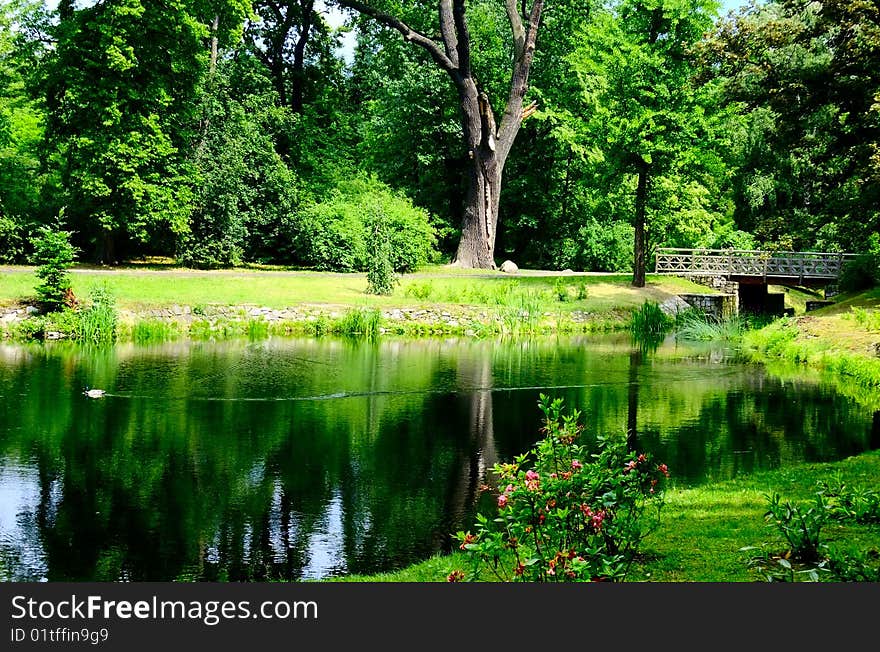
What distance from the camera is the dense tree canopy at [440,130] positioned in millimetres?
28984

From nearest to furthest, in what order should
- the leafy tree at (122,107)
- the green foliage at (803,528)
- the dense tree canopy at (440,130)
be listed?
the green foliage at (803,528) < the dense tree canopy at (440,130) < the leafy tree at (122,107)

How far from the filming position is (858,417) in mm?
16109

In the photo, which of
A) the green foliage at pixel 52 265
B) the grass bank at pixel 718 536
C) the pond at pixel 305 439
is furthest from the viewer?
the green foliage at pixel 52 265

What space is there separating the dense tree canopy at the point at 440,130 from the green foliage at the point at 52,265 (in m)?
6.40

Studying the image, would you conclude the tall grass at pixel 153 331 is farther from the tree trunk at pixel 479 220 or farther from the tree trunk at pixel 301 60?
the tree trunk at pixel 301 60

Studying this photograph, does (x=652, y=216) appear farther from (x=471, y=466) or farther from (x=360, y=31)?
(x=471, y=466)

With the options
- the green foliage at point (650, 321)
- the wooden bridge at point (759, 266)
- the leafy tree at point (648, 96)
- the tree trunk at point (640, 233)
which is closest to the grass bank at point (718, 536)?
the green foliage at point (650, 321)

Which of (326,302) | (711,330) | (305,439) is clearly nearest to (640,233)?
(711,330)

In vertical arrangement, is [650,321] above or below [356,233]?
below

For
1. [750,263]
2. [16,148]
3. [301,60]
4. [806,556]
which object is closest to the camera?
[806,556]

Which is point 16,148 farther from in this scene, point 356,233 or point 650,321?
point 650,321

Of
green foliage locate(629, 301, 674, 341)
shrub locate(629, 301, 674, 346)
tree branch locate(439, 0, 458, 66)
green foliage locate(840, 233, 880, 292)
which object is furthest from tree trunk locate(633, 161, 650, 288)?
tree branch locate(439, 0, 458, 66)

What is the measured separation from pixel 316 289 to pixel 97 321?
739 cm

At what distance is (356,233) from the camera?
119ft
